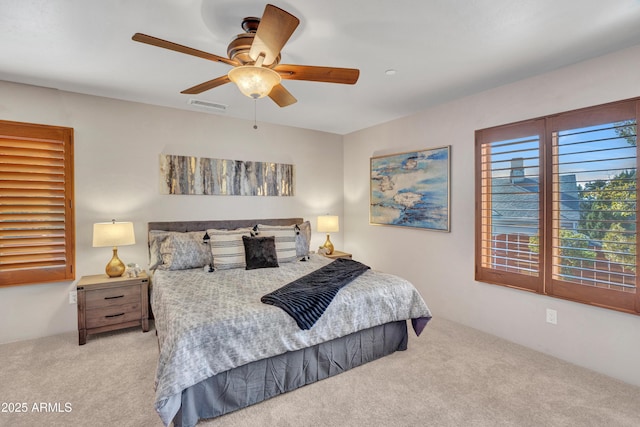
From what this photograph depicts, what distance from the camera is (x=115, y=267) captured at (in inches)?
127

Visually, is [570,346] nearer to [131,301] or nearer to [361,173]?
[361,173]

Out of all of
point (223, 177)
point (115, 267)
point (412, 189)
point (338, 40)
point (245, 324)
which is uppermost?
point (338, 40)

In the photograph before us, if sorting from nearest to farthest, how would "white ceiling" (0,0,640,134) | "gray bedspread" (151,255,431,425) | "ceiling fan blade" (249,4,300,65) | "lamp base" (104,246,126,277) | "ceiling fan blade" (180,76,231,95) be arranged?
1. "ceiling fan blade" (249,4,300,65)
2. "gray bedspread" (151,255,431,425)
3. "white ceiling" (0,0,640,134)
4. "ceiling fan blade" (180,76,231,95)
5. "lamp base" (104,246,126,277)

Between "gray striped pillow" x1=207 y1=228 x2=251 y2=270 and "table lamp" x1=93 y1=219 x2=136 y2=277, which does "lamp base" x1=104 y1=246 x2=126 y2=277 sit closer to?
"table lamp" x1=93 y1=219 x2=136 y2=277

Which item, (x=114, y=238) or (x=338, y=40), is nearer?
(x=338, y=40)

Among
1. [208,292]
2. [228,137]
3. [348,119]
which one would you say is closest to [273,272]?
[208,292]

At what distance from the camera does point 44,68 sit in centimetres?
268

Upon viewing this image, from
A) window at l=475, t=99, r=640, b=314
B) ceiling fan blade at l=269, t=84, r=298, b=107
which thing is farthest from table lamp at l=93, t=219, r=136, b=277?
window at l=475, t=99, r=640, b=314

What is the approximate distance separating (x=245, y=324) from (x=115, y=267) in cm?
205

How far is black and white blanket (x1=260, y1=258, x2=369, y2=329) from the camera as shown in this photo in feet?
7.18

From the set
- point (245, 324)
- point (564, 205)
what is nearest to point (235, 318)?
point (245, 324)

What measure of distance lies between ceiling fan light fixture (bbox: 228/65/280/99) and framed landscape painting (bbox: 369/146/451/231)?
2.42 m

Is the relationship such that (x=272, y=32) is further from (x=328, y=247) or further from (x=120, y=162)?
(x=328, y=247)

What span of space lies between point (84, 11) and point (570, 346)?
4377mm
